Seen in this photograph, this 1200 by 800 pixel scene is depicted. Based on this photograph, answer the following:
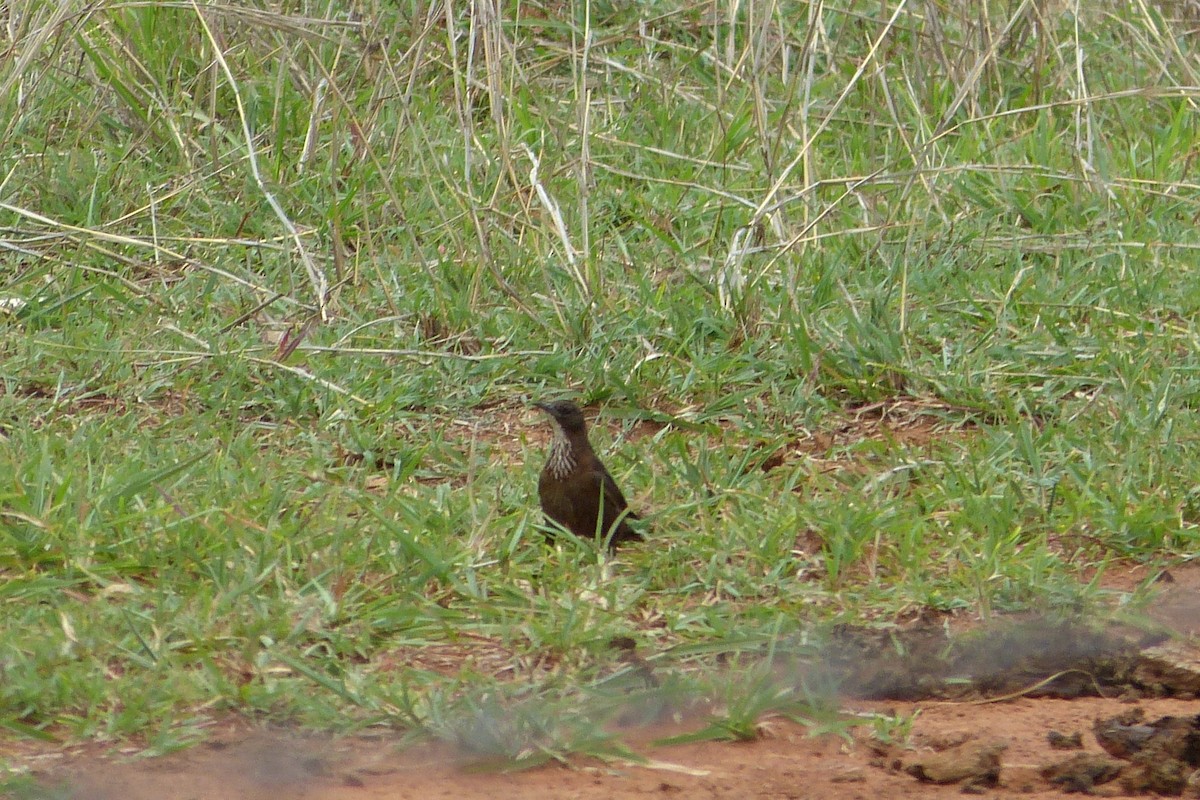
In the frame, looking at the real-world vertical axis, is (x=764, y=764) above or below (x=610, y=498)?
below

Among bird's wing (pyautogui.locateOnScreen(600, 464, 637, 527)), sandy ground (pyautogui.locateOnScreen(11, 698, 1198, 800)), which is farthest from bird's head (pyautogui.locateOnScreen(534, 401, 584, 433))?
sandy ground (pyautogui.locateOnScreen(11, 698, 1198, 800))

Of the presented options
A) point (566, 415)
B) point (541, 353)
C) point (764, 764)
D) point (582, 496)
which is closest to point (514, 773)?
point (764, 764)

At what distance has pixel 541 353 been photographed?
15.1ft

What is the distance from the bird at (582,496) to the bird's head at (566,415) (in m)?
0.04

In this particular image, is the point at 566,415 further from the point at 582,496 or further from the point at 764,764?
the point at 764,764

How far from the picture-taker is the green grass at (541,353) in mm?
3160

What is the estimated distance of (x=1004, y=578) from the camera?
11.5 ft

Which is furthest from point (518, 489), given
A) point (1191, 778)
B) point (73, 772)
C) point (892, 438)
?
point (1191, 778)

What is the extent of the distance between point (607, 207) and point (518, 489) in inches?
71.4

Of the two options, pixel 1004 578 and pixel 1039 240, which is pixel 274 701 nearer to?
pixel 1004 578

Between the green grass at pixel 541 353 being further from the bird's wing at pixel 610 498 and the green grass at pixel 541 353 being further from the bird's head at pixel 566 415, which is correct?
the bird's head at pixel 566 415

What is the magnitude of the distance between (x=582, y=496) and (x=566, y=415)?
276mm

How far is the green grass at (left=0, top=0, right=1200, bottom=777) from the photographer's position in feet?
10.4

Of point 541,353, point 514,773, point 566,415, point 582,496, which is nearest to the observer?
point 514,773
